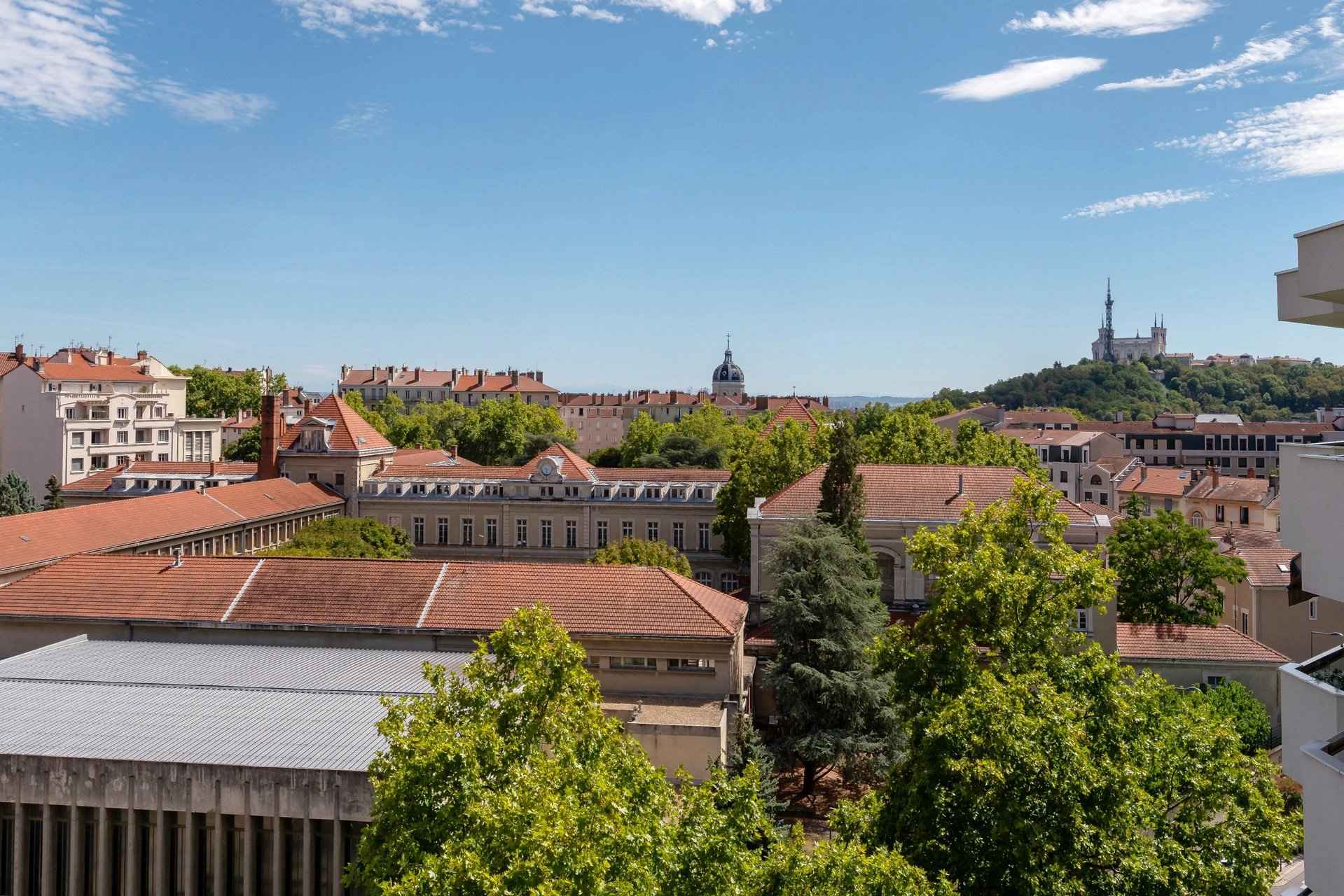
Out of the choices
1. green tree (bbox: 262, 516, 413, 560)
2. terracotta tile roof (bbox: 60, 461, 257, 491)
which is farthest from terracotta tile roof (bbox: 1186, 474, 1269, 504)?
terracotta tile roof (bbox: 60, 461, 257, 491)

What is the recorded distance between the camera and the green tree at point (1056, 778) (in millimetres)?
16625

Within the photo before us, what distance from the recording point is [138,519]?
Answer: 48.9m

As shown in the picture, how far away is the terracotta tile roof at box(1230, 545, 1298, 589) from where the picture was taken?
151 ft

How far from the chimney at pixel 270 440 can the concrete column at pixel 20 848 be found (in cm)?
4370

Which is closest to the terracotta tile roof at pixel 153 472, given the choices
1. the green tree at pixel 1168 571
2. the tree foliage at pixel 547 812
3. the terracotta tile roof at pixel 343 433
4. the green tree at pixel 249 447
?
the terracotta tile roof at pixel 343 433

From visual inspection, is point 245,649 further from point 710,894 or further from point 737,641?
point 710,894

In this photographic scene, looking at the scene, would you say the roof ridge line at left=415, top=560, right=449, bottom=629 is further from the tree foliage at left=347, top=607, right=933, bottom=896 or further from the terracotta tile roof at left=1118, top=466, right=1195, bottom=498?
the terracotta tile roof at left=1118, top=466, right=1195, bottom=498

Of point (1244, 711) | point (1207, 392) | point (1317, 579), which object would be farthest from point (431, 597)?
point (1207, 392)

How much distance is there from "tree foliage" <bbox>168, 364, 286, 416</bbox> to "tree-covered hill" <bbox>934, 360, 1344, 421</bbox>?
121 meters

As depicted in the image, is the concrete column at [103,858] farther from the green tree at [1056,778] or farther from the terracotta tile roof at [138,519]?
the terracotta tile roof at [138,519]

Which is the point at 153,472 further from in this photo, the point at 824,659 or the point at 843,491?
the point at 824,659

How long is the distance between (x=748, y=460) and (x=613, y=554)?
1896 cm

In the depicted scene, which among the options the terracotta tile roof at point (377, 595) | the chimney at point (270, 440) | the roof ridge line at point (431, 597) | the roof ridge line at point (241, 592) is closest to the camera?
the terracotta tile roof at point (377, 595)

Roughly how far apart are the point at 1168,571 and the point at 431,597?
3294 centimetres
